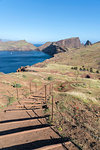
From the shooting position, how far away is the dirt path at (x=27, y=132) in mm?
7875

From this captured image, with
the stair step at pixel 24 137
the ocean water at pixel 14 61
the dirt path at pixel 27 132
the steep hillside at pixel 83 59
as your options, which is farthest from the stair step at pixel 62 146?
the ocean water at pixel 14 61

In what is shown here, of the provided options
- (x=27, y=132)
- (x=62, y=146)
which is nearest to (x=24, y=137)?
(x=27, y=132)

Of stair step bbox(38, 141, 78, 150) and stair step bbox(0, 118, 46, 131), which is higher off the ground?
stair step bbox(0, 118, 46, 131)

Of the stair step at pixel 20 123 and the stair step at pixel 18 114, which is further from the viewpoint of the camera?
the stair step at pixel 18 114

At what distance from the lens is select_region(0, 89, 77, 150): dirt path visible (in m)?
7.88

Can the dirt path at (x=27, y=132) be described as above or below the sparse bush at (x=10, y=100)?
below

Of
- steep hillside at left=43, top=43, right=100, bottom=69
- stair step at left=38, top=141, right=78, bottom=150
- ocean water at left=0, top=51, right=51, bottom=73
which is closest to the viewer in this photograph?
stair step at left=38, top=141, right=78, bottom=150

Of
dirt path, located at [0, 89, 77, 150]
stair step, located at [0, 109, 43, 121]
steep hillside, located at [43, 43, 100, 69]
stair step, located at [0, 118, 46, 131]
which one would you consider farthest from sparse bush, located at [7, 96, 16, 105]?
steep hillside, located at [43, 43, 100, 69]

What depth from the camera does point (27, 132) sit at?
29.7 ft

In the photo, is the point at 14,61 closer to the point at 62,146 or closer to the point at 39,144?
the point at 39,144

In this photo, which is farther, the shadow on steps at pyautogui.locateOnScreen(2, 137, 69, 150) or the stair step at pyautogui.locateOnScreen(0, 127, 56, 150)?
the stair step at pyautogui.locateOnScreen(0, 127, 56, 150)

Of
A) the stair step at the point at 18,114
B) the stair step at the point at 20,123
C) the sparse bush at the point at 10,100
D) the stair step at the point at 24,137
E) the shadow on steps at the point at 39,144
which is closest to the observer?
the shadow on steps at the point at 39,144

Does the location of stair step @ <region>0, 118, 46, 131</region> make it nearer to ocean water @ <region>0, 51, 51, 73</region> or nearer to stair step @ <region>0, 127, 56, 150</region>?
stair step @ <region>0, 127, 56, 150</region>

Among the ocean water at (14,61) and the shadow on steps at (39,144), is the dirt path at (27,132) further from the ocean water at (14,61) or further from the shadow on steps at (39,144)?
the ocean water at (14,61)
